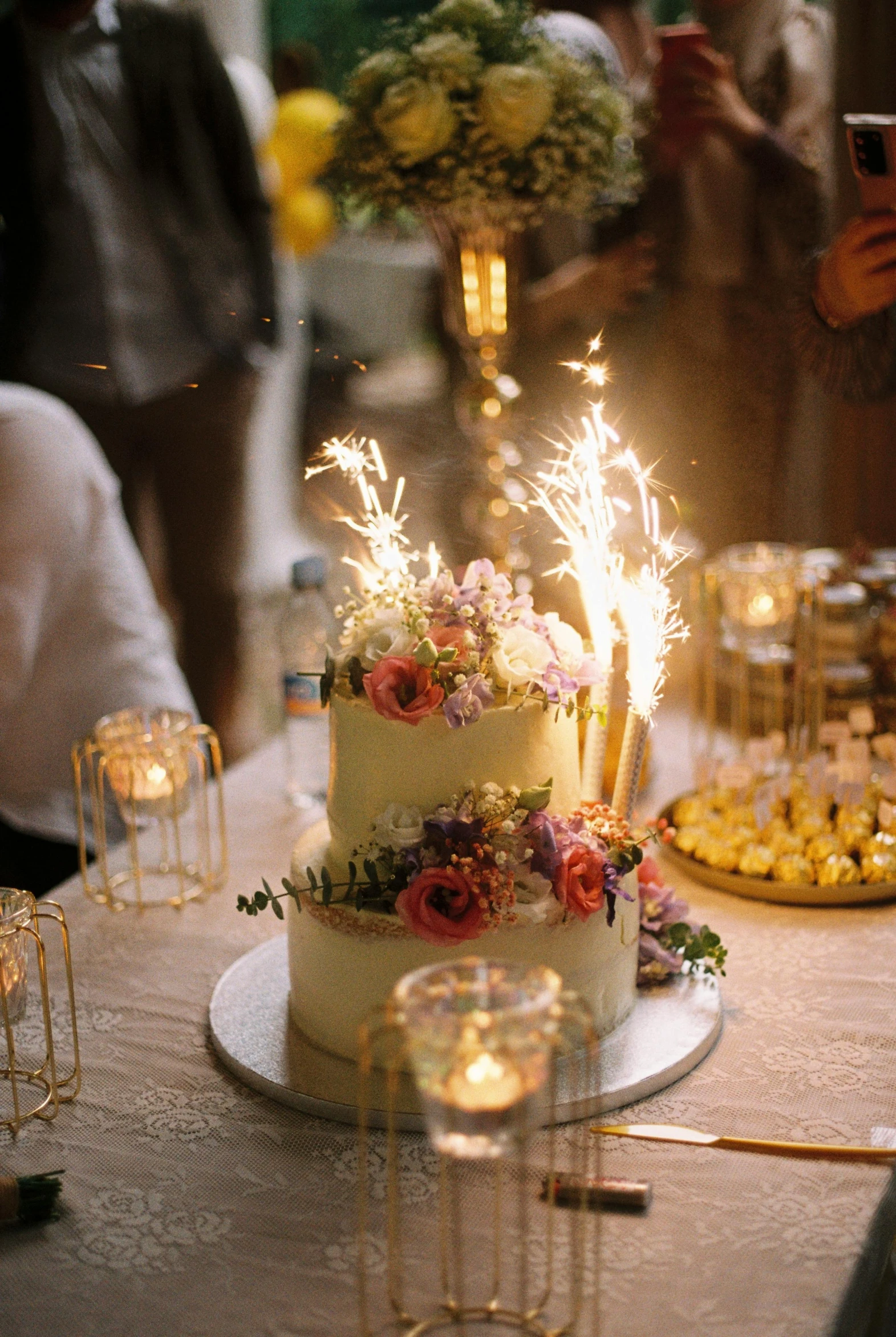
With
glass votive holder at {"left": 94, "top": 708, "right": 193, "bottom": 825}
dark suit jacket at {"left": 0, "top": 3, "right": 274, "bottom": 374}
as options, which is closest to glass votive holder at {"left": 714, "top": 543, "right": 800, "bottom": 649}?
glass votive holder at {"left": 94, "top": 708, "right": 193, "bottom": 825}

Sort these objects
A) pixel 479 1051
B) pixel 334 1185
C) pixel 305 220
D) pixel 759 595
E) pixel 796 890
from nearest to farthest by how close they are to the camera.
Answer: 1. pixel 479 1051
2. pixel 334 1185
3. pixel 796 890
4. pixel 759 595
5. pixel 305 220

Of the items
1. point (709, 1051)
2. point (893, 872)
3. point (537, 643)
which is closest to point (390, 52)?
point (537, 643)

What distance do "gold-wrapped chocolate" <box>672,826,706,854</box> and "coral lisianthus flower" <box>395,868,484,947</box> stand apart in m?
0.63

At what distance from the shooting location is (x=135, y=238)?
2896 mm

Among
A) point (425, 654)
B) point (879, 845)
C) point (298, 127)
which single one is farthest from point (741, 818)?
point (298, 127)

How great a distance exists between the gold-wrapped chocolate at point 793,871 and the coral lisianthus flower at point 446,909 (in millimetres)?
617

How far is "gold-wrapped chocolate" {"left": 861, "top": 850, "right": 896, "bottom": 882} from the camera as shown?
1.64 m

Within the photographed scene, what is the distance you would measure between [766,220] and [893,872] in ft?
4.91

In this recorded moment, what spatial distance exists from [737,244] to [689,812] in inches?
53.6

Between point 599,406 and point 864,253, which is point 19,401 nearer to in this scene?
point 599,406

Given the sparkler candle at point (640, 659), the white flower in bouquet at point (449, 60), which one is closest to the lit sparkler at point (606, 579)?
the sparkler candle at point (640, 659)

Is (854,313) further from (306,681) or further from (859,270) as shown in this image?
(306,681)

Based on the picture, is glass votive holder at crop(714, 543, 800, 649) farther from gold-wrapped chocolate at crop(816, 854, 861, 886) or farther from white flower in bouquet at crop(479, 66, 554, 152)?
white flower in bouquet at crop(479, 66, 554, 152)

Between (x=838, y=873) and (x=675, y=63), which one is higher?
(x=675, y=63)
